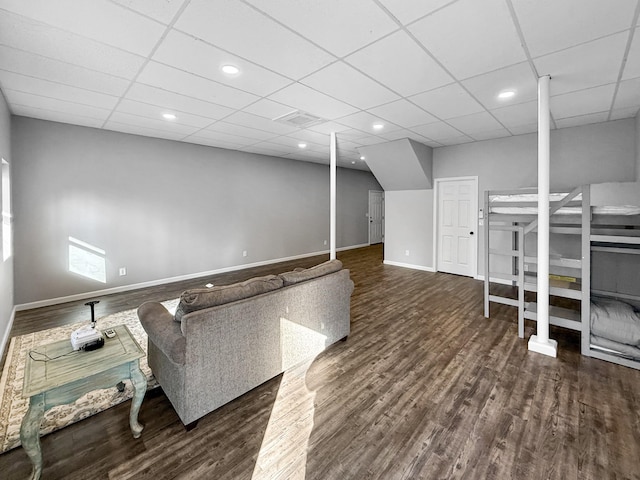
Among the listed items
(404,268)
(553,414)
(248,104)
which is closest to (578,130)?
(404,268)

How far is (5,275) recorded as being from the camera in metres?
3.35

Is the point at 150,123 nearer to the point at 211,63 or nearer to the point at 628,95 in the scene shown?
the point at 211,63

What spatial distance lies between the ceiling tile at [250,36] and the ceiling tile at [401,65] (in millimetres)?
349

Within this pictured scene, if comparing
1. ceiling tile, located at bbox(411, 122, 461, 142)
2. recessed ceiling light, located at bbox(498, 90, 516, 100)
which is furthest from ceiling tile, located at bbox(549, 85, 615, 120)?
ceiling tile, located at bbox(411, 122, 461, 142)

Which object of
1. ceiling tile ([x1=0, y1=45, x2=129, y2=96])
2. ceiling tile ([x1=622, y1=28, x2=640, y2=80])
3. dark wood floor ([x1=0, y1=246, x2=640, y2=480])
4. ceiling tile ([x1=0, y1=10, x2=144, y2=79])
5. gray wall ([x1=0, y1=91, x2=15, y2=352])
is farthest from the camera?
gray wall ([x1=0, y1=91, x2=15, y2=352])

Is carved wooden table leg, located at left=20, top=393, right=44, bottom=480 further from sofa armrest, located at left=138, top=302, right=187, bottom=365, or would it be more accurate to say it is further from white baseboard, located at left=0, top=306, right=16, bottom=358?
white baseboard, located at left=0, top=306, right=16, bottom=358

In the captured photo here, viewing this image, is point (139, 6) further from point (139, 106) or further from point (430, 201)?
point (430, 201)

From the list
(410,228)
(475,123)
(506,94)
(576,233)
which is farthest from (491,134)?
(576,233)

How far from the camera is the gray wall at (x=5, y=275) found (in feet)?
10.1

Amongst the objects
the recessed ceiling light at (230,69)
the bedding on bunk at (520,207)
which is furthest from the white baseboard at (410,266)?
the recessed ceiling light at (230,69)

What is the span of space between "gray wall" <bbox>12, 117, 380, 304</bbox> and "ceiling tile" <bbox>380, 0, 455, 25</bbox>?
4915 millimetres

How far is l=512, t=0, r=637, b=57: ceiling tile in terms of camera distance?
6.11 ft

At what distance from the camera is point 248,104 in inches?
143

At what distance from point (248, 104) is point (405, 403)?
3.63 meters
